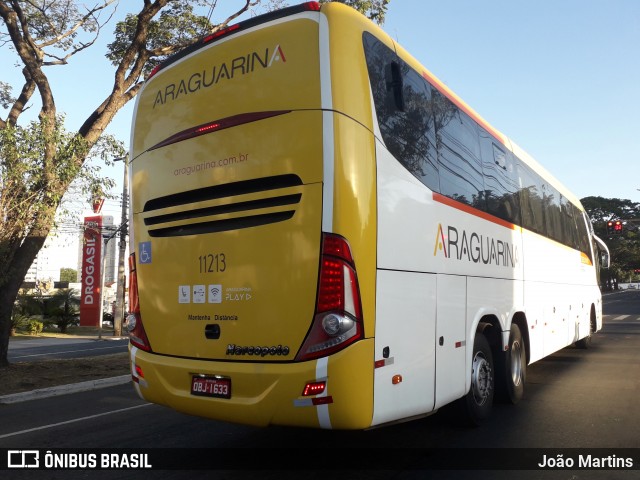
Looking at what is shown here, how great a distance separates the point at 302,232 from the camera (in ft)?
13.8

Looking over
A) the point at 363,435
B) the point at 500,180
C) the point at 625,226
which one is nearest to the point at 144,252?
the point at 363,435

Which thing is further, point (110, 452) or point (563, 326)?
point (563, 326)

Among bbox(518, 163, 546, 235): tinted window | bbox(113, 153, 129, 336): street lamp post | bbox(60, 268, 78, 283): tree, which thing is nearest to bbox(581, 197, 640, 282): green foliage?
bbox(113, 153, 129, 336): street lamp post

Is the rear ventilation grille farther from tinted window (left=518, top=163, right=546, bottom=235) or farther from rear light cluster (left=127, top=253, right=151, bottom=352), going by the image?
tinted window (left=518, top=163, right=546, bottom=235)

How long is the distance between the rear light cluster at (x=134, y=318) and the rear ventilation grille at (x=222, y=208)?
0.49m

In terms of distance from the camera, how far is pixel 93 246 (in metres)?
34.3

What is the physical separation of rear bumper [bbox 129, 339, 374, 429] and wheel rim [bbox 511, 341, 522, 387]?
392 centimetres

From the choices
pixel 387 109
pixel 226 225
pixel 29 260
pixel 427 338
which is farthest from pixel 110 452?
pixel 29 260

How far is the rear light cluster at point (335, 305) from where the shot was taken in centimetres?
403

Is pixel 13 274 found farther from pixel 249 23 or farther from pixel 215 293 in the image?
pixel 249 23

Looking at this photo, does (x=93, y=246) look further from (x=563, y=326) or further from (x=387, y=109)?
(x=387, y=109)

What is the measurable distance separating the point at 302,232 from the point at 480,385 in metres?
3.31

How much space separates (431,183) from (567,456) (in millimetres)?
2868

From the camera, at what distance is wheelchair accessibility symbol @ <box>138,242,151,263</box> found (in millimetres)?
5340
